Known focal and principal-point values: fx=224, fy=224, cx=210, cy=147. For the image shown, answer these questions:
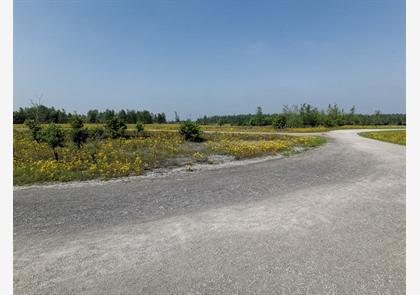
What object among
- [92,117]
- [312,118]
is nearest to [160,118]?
[92,117]

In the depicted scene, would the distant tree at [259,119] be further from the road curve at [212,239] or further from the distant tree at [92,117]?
the road curve at [212,239]

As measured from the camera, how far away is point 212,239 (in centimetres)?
313

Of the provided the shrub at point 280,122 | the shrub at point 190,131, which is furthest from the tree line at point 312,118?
the shrub at point 190,131

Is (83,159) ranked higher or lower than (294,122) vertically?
lower

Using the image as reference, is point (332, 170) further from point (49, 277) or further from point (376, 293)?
point (49, 277)

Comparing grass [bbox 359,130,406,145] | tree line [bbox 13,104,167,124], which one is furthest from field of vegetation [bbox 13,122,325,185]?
tree line [bbox 13,104,167,124]

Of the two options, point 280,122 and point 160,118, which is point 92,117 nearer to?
point 160,118

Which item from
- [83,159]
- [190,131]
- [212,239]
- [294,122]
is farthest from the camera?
[294,122]

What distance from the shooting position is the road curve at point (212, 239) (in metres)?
2.30

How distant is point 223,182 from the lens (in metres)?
6.38

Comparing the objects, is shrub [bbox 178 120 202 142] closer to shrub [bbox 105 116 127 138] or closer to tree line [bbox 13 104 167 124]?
shrub [bbox 105 116 127 138]

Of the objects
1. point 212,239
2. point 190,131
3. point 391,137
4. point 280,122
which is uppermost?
point 280,122
